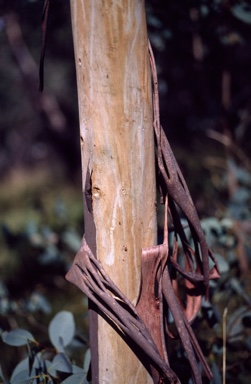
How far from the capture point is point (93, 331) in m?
0.79

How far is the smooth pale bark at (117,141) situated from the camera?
26.7 inches

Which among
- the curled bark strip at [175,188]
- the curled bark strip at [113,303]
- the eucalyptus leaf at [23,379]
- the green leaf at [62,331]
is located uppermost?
the curled bark strip at [175,188]

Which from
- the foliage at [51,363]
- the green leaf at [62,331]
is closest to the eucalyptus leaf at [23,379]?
the foliage at [51,363]

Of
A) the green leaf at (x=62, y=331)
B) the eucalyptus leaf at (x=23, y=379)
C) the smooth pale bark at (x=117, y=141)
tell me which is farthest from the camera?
the green leaf at (x=62, y=331)

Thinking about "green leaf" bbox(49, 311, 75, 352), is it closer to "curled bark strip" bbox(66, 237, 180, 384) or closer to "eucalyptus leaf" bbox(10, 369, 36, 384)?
"eucalyptus leaf" bbox(10, 369, 36, 384)

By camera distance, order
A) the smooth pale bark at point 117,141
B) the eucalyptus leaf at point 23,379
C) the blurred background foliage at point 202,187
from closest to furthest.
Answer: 1. the smooth pale bark at point 117,141
2. the eucalyptus leaf at point 23,379
3. the blurred background foliage at point 202,187

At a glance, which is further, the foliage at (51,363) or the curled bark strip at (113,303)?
the foliage at (51,363)

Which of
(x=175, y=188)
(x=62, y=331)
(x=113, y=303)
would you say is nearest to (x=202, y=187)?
(x=62, y=331)

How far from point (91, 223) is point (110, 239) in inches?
1.8

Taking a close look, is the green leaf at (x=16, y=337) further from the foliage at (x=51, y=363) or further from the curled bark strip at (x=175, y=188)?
the curled bark strip at (x=175, y=188)

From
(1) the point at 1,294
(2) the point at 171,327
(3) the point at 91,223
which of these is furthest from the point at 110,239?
(1) the point at 1,294

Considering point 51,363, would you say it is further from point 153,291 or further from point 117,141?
point 117,141

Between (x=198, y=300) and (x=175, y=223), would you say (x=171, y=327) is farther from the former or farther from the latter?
(x=175, y=223)

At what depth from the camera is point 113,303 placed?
72cm
